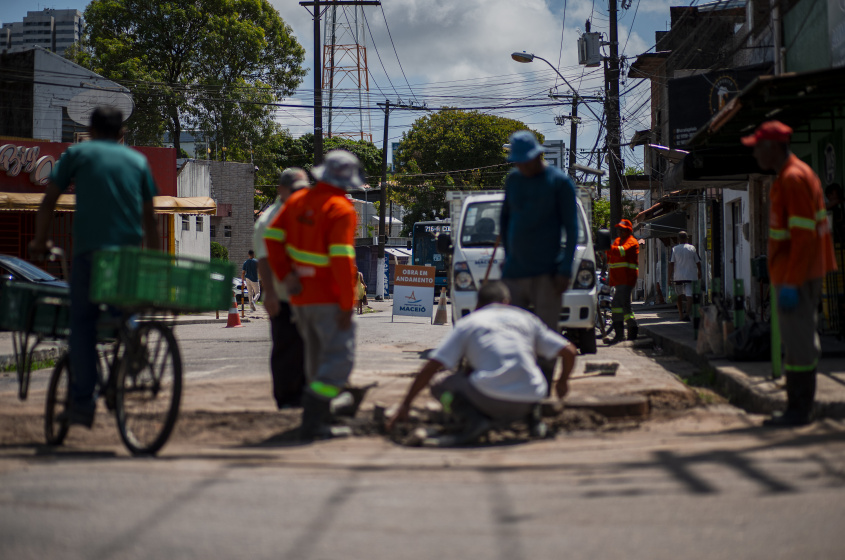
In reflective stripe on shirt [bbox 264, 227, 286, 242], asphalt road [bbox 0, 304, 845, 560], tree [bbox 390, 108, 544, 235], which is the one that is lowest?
asphalt road [bbox 0, 304, 845, 560]

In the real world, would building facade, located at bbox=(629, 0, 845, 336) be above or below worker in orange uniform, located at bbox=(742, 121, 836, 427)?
above

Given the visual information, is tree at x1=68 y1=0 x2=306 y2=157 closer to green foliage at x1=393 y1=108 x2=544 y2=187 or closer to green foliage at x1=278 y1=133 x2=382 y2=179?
green foliage at x1=393 y1=108 x2=544 y2=187

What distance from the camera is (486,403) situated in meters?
5.44

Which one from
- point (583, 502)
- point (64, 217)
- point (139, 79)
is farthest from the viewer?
point (139, 79)

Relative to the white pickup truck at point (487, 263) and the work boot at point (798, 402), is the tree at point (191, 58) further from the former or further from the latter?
the work boot at point (798, 402)

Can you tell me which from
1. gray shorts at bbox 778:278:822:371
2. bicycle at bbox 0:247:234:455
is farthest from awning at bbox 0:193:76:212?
gray shorts at bbox 778:278:822:371

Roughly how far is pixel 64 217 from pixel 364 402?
70.6ft

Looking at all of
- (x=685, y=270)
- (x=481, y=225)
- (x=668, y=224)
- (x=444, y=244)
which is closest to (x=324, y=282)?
(x=444, y=244)

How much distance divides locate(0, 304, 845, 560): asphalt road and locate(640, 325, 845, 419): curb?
618mm

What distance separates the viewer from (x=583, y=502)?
3.76m

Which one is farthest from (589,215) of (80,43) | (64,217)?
(80,43)

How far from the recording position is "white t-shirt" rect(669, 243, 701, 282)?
17.5m

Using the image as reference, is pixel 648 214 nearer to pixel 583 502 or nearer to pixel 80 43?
pixel 80 43

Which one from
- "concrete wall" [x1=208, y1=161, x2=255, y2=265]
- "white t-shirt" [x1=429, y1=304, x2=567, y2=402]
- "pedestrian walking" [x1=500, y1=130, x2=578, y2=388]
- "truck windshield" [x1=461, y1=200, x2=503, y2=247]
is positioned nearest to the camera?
"white t-shirt" [x1=429, y1=304, x2=567, y2=402]
